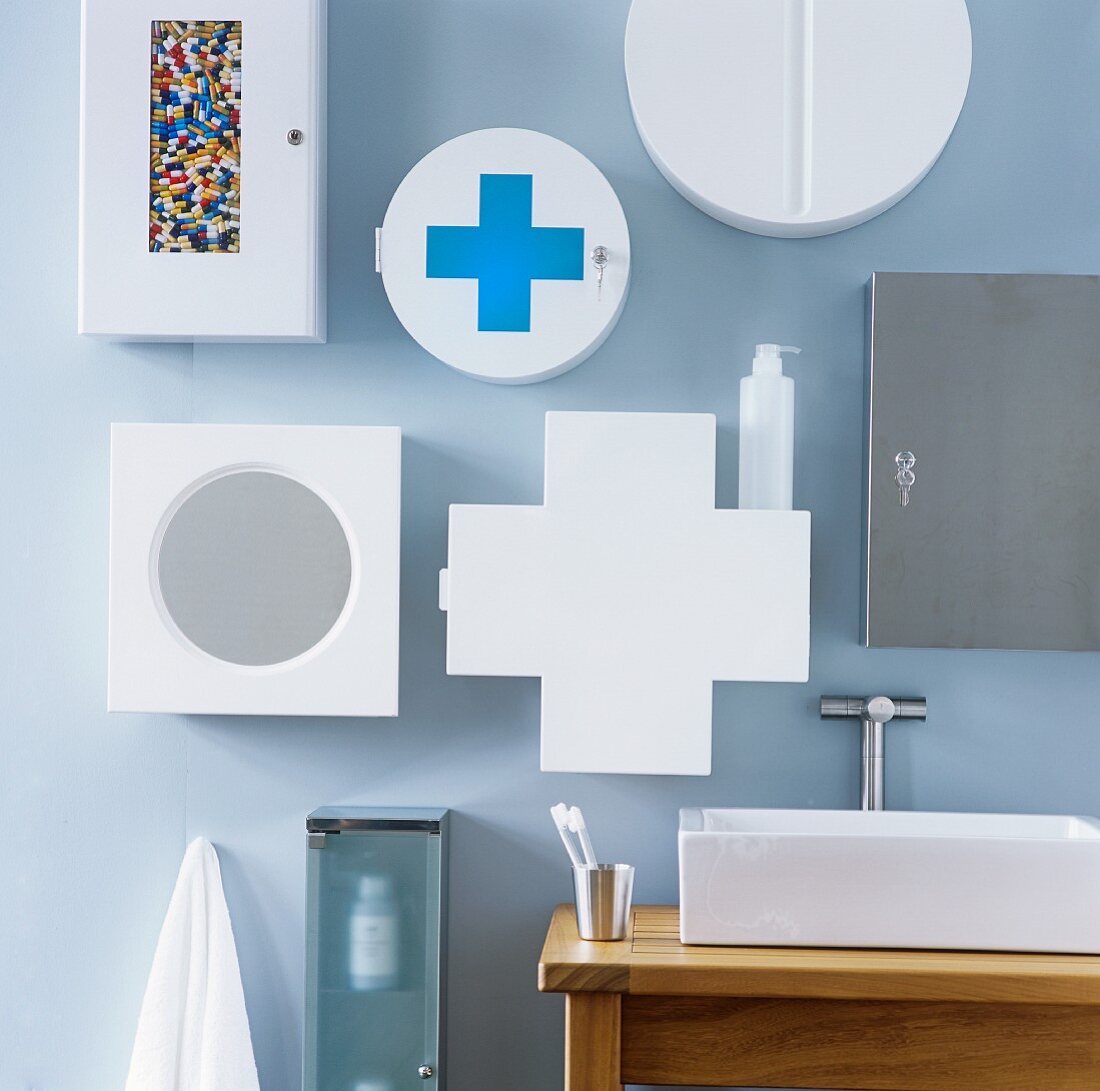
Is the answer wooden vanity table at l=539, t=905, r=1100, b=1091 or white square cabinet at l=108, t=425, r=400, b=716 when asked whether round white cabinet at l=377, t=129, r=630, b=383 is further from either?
wooden vanity table at l=539, t=905, r=1100, b=1091

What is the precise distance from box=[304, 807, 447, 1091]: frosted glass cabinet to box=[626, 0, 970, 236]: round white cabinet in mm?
759

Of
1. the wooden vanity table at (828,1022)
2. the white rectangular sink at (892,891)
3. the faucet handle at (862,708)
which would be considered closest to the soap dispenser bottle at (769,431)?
the faucet handle at (862,708)

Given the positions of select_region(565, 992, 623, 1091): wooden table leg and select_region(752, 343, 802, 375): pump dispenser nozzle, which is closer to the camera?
select_region(565, 992, 623, 1091): wooden table leg

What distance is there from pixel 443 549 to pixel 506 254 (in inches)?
12.9

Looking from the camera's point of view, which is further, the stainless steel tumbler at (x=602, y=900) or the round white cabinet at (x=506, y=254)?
the round white cabinet at (x=506, y=254)

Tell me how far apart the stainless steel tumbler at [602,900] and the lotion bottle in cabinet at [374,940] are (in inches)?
8.8

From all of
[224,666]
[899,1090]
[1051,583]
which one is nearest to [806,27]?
[1051,583]

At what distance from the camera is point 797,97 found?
127cm

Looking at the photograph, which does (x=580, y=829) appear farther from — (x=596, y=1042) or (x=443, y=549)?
(x=443, y=549)

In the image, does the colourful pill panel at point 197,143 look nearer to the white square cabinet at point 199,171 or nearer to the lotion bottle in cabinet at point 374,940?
the white square cabinet at point 199,171

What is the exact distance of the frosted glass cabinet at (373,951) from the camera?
4.03 feet

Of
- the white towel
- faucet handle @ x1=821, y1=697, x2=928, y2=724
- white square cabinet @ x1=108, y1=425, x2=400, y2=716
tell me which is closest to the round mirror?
white square cabinet @ x1=108, y1=425, x2=400, y2=716

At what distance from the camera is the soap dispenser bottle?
4.09ft

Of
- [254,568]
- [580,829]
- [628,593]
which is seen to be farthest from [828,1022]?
[254,568]
